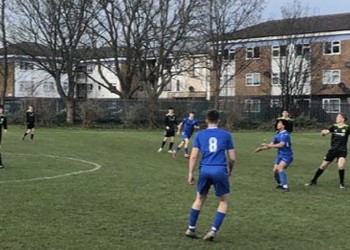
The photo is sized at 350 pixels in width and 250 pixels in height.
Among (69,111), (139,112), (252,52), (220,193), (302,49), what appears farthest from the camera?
(252,52)

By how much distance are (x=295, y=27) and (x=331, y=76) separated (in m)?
6.70

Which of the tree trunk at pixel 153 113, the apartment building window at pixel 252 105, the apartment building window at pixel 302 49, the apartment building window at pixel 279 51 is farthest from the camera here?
the apartment building window at pixel 279 51

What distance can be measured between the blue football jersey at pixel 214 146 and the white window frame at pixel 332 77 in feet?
190

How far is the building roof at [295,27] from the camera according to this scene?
63.6 metres

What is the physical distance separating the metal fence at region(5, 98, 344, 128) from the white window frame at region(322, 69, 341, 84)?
32.2ft

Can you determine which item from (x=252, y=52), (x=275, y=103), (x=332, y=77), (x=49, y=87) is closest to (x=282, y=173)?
(x=275, y=103)

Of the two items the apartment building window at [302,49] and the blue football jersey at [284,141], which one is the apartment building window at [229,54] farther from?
the blue football jersey at [284,141]

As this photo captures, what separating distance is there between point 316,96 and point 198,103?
17.0 metres

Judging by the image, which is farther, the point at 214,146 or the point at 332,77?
the point at 332,77

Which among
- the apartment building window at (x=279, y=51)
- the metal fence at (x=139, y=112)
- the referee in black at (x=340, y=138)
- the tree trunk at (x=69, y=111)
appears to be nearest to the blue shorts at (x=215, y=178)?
the referee in black at (x=340, y=138)

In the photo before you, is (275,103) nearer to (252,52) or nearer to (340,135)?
(252,52)

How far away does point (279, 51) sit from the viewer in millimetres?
64938

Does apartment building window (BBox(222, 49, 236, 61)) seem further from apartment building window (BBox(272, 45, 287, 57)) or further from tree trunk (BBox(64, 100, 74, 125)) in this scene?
tree trunk (BBox(64, 100, 74, 125))

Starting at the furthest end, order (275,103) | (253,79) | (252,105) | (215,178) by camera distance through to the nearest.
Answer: (253,79)
(275,103)
(252,105)
(215,178)
